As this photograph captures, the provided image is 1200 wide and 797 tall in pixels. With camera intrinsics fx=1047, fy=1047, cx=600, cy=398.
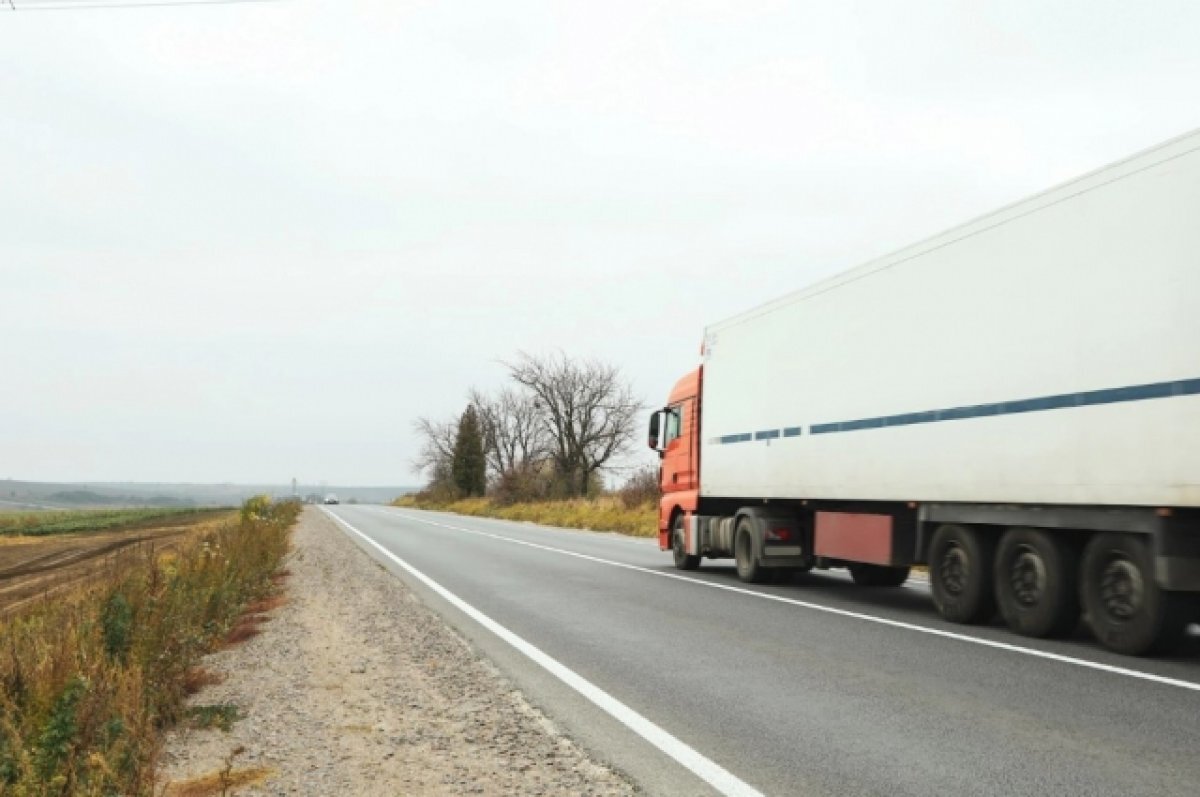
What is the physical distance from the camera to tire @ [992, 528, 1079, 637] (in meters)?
8.85

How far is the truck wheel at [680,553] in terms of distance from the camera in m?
17.1

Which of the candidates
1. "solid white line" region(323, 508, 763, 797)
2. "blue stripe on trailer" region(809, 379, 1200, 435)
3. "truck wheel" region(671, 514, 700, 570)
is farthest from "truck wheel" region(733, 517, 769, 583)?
"solid white line" region(323, 508, 763, 797)

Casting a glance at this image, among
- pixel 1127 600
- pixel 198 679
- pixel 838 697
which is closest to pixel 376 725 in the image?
pixel 198 679

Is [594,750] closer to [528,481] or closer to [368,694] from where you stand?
[368,694]

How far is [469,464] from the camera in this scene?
3393 inches

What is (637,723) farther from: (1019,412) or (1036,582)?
(1019,412)

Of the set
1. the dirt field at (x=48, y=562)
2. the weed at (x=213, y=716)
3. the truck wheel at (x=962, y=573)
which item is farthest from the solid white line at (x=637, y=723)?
the truck wheel at (x=962, y=573)

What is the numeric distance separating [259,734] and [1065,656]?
5.99 meters

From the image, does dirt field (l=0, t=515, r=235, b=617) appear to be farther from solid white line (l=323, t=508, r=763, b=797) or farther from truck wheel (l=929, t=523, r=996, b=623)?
truck wheel (l=929, t=523, r=996, b=623)

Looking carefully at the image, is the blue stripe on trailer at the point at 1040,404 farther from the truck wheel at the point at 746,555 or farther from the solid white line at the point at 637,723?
the solid white line at the point at 637,723

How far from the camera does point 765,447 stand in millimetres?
13945

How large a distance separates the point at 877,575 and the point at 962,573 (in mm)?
4389

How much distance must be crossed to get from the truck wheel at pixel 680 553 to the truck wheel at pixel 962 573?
6695 mm

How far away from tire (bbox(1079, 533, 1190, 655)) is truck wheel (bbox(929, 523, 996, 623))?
1.23 m
